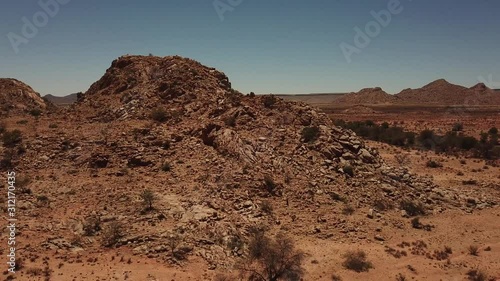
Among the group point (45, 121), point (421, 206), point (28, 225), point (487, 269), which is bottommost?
point (487, 269)

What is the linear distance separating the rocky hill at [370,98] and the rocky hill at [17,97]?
5590 inches

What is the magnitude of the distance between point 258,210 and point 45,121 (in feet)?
59.6

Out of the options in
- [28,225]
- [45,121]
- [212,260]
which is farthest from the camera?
[45,121]

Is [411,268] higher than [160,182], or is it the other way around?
[160,182]

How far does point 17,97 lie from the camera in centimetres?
4275

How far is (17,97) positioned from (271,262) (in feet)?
135

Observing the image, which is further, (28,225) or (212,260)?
(28,225)

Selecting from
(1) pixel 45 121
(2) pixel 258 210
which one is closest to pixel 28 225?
(2) pixel 258 210

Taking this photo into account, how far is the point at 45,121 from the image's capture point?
26.9 meters

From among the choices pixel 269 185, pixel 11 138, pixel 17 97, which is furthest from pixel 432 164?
pixel 17 97

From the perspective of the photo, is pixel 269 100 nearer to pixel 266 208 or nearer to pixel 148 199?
pixel 266 208

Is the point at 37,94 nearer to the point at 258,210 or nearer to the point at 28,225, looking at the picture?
the point at 28,225

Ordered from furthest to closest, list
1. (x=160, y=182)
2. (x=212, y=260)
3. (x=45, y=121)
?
1. (x=45, y=121)
2. (x=160, y=182)
3. (x=212, y=260)

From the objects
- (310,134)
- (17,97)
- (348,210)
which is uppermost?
(17,97)
